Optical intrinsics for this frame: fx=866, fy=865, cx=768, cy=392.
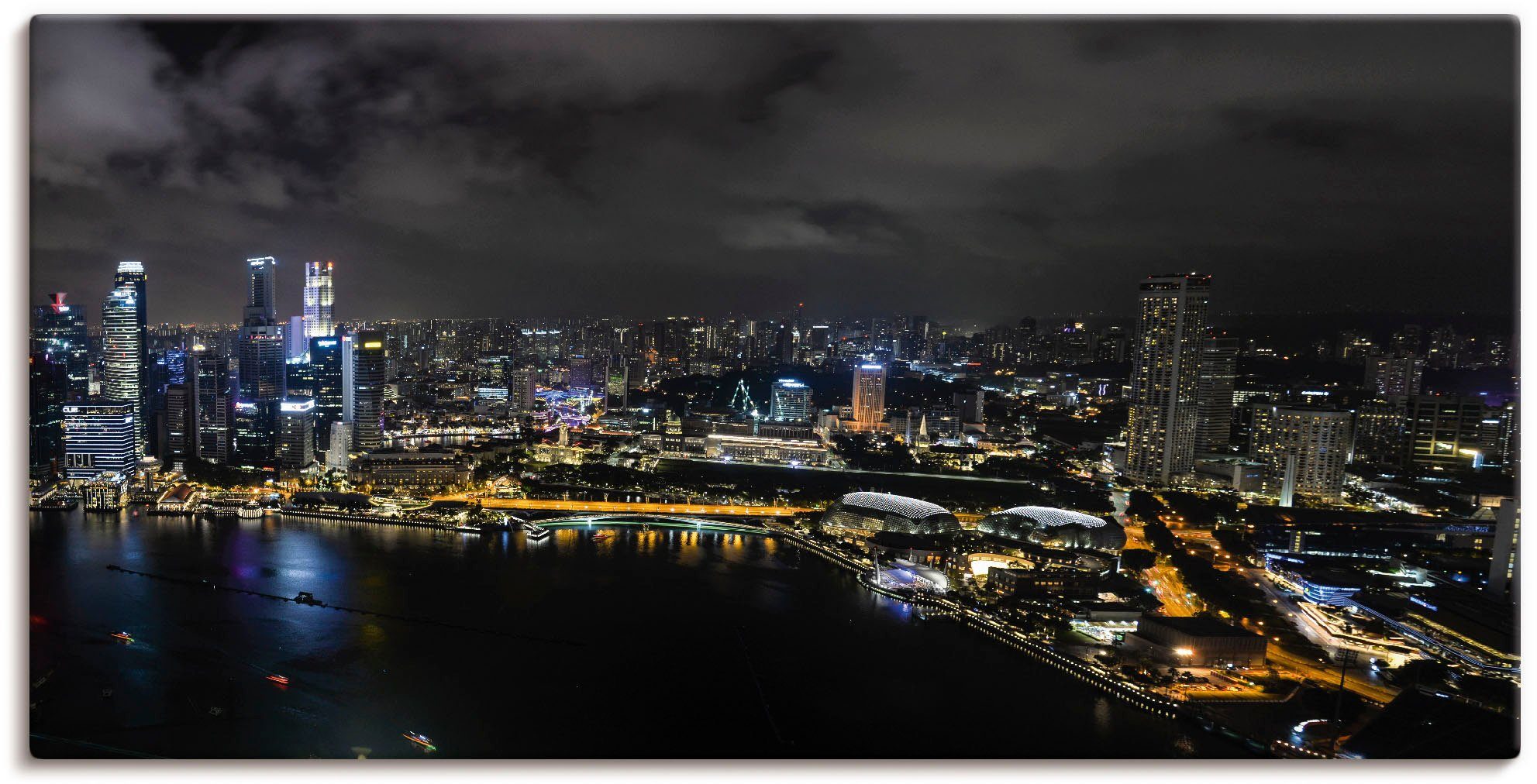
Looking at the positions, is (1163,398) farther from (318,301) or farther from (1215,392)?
(318,301)

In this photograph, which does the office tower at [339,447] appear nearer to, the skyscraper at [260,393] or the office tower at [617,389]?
the skyscraper at [260,393]

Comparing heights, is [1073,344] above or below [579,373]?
above

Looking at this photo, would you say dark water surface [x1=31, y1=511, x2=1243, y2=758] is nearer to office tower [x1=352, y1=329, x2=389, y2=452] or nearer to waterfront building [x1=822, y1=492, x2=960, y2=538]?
waterfront building [x1=822, y1=492, x2=960, y2=538]

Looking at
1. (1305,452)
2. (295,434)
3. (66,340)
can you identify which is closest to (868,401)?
(1305,452)

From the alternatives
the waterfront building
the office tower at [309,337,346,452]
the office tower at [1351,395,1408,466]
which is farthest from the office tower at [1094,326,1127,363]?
the office tower at [309,337,346,452]

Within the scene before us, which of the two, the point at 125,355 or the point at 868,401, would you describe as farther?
the point at 868,401

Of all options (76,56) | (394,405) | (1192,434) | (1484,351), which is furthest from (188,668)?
(394,405)
